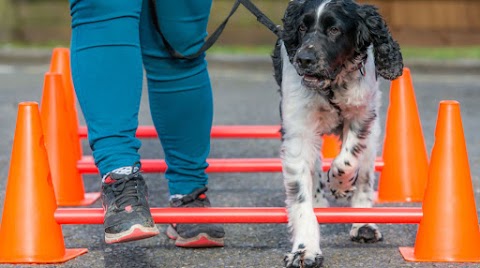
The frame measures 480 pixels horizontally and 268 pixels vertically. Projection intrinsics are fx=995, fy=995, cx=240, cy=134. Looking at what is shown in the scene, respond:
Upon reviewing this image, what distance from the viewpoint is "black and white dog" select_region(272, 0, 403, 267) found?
3855 mm

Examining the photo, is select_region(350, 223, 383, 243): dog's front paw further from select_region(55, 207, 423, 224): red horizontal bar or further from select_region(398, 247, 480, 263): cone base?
select_region(55, 207, 423, 224): red horizontal bar

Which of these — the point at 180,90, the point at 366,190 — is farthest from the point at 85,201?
the point at 366,190

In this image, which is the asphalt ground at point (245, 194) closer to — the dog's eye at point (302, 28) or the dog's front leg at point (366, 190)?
the dog's front leg at point (366, 190)

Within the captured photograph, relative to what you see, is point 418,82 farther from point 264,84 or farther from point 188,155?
point 188,155

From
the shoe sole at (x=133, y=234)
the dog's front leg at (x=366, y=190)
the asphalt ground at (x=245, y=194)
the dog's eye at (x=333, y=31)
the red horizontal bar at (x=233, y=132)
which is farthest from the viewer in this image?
the red horizontal bar at (x=233, y=132)

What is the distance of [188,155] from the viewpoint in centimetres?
431

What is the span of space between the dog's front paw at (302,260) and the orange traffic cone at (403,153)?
5.18 feet

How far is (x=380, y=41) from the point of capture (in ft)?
13.1

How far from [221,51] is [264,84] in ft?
8.57

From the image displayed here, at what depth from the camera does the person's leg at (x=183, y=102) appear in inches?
159

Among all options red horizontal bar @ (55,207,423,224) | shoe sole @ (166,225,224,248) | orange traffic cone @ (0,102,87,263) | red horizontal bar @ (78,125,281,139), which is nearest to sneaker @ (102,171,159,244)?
red horizontal bar @ (55,207,423,224)

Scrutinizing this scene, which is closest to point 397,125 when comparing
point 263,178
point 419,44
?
point 263,178

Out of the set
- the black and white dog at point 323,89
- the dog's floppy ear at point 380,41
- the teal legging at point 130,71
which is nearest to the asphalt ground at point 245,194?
the black and white dog at point 323,89

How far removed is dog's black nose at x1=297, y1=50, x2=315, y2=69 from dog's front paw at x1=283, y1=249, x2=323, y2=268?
0.72m
